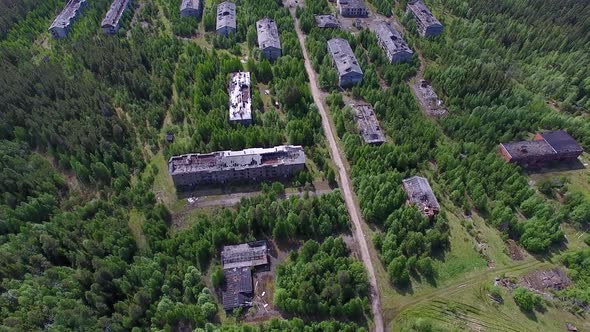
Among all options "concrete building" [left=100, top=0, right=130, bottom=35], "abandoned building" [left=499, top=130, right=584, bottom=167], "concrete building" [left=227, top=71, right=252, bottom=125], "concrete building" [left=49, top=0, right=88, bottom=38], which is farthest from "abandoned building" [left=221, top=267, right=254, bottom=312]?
"concrete building" [left=49, top=0, right=88, bottom=38]

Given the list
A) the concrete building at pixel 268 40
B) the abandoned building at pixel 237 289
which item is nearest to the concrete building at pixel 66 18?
the concrete building at pixel 268 40

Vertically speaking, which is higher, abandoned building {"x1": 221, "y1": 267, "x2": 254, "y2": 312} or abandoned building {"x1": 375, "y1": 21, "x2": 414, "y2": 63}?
abandoned building {"x1": 375, "y1": 21, "x2": 414, "y2": 63}

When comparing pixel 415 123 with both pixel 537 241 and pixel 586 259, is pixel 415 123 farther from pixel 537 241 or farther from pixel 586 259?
pixel 586 259

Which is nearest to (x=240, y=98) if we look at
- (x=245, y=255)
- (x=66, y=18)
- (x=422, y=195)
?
(x=245, y=255)

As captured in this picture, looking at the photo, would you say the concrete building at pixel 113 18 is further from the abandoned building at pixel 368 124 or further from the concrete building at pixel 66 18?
the abandoned building at pixel 368 124

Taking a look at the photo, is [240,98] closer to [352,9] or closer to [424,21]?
[352,9]

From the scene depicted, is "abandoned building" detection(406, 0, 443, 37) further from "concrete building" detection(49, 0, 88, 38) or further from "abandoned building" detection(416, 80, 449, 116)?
"concrete building" detection(49, 0, 88, 38)
